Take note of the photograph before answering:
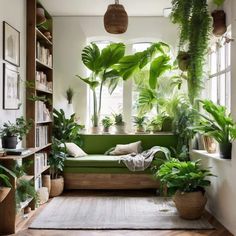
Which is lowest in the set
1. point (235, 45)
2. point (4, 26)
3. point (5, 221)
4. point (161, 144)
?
point (5, 221)

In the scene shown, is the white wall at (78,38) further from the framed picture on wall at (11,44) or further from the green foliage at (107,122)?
the framed picture on wall at (11,44)

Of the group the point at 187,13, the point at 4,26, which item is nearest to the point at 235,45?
the point at 187,13

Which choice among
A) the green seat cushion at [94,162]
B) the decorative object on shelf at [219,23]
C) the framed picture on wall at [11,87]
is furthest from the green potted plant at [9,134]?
the decorative object on shelf at [219,23]

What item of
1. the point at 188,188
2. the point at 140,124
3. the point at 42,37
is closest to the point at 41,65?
the point at 42,37

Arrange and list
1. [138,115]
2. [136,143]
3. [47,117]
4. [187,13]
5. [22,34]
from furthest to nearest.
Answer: [138,115], [136,143], [47,117], [22,34], [187,13]

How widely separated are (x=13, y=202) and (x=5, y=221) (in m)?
0.22

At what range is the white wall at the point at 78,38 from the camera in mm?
6434

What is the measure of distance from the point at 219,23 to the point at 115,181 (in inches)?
106

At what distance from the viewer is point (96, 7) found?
5848mm

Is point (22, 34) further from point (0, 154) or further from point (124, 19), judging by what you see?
point (0, 154)

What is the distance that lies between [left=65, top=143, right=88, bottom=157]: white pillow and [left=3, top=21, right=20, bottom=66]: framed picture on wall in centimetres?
174

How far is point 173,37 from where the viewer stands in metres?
6.44

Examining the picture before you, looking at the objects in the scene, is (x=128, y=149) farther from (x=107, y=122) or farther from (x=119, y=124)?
(x=107, y=122)

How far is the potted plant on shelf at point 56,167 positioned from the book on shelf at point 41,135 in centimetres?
16
